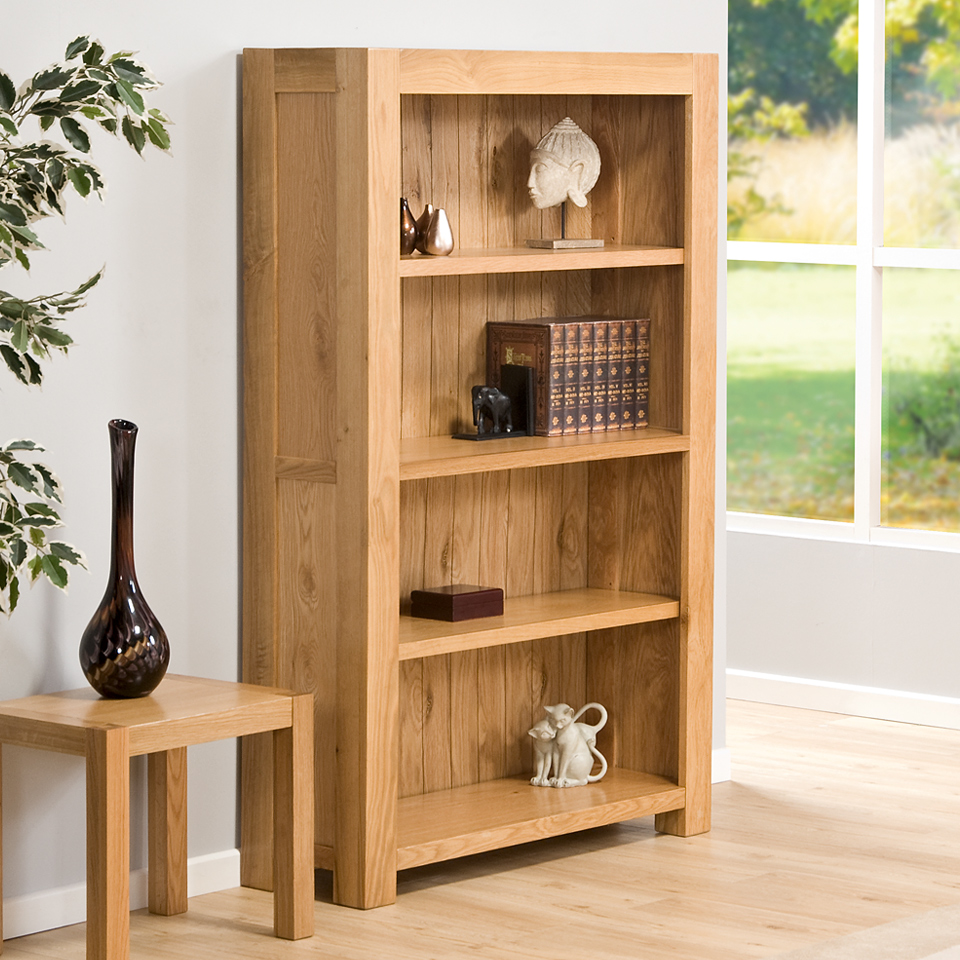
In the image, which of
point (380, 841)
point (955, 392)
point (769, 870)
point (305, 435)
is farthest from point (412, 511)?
point (955, 392)

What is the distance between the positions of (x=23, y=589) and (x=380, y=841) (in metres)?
0.85

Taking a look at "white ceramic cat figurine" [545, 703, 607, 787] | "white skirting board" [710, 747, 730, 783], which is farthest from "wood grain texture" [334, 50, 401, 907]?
"white skirting board" [710, 747, 730, 783]

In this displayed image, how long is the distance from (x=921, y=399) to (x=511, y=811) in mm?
2222

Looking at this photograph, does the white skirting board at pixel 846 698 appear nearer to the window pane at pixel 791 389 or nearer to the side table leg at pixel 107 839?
the window pane at pixel 791 389

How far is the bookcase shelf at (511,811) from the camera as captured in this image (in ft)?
12.5

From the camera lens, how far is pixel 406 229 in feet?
12.5

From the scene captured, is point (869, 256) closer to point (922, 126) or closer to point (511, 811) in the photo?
point (922, 126)

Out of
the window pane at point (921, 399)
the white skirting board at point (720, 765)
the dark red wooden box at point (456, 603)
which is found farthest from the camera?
the window pane at point (921, 399)

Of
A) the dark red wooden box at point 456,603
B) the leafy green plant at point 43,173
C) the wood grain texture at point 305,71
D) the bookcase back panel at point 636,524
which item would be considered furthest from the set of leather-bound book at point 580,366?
the leafy green plant at point 43,173

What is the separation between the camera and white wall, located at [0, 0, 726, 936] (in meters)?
3.48

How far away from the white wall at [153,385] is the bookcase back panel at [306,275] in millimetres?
117

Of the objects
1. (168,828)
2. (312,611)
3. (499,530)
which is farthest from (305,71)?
(168,828)

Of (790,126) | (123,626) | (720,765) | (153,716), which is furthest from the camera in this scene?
(790,126)

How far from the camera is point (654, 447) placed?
13.4 feet
